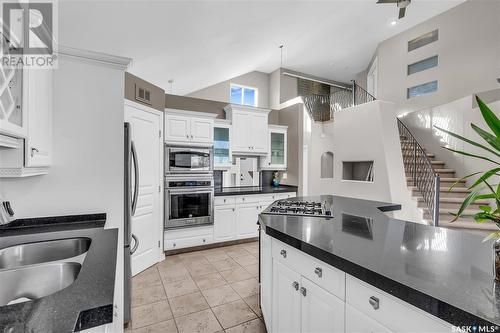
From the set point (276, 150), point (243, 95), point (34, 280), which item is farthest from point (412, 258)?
point (243, 95)

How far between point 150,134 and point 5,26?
233 cm

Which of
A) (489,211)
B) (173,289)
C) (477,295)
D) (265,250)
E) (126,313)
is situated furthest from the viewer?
(173,289)

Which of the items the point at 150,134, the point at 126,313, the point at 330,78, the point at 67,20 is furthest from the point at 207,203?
the point at 330,78

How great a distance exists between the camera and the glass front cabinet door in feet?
14.3

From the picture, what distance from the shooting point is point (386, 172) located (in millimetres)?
3881

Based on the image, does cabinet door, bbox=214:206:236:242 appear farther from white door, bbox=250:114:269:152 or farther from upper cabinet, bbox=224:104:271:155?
white door, bbox=250:114:269:152

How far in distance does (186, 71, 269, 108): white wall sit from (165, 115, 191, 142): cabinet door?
3.21 m

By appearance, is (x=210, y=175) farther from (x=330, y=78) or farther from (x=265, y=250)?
(x=330, y=78)

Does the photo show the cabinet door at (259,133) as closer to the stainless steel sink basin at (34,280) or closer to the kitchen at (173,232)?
the kitchen at (173,232)

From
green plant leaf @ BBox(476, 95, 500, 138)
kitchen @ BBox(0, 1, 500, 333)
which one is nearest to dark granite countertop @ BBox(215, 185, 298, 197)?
kitchen @ BBox(0, 1, 500, 333)

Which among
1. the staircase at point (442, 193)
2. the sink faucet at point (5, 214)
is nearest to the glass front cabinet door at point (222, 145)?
the sink faucet at point (5, 214)

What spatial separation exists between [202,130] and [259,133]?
1270mm

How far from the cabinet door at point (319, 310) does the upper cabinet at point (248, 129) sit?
3441 mm

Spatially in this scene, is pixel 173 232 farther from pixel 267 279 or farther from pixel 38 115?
pixel 38 115
